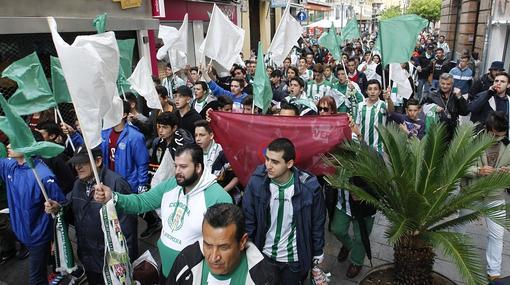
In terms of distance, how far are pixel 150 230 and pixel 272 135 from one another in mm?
2539

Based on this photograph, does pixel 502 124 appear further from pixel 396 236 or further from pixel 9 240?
pixel 9 240

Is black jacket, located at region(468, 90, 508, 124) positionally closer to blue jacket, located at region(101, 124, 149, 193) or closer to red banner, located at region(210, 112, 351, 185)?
red banner, located at region(210, 112, 351, 185)

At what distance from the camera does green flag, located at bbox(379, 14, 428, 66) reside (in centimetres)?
622

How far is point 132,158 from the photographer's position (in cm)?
497

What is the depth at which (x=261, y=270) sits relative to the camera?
233cm

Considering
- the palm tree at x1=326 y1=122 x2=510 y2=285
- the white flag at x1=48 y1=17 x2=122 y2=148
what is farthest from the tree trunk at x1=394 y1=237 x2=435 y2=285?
the white flag at x1=48 y1=17 x2=122 y2=148

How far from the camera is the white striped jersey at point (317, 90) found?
8195mm

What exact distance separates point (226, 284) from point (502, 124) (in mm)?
3586

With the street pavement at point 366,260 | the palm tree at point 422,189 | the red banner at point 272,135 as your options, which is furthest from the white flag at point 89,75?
the street pavement at point 366,260

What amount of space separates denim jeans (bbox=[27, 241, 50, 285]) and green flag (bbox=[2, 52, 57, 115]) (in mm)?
1415

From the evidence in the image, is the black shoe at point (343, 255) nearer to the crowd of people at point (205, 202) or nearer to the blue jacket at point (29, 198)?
the crowd of people at point (205, 202)

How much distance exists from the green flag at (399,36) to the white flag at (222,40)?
2.78 metres

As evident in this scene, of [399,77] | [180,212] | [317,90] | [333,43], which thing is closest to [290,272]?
[180,212]

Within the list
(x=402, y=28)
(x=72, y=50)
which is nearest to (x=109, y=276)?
(x=72, y=50)
